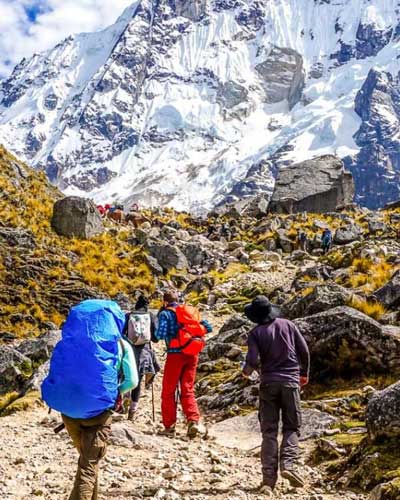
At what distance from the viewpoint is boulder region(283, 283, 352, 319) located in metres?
14.0

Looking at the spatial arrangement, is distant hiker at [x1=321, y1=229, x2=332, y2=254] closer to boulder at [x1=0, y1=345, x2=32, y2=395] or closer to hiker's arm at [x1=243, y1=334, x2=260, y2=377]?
boulder at [x1=0, y1=345, x2=32, y2=395]

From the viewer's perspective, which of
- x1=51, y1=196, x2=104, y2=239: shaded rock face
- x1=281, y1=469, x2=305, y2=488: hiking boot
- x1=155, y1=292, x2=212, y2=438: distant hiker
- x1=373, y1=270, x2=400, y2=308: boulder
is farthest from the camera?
x1=51, y1=196, x2=104, y2=239: shaded rock face

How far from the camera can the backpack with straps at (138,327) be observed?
1055 cm

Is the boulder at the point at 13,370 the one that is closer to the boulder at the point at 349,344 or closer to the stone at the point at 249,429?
the stone at the point at 249,429

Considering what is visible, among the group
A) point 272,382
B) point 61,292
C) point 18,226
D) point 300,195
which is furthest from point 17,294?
point 300,195

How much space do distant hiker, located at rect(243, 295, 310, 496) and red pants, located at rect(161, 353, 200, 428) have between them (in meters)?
2.47

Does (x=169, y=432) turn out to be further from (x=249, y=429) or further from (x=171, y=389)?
(x=249, y=429)

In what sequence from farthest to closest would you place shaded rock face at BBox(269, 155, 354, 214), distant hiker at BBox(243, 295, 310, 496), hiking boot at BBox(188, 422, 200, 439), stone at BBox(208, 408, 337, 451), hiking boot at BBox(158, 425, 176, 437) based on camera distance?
1. shaded rock face at BBox(269, 155, 354, 214)
2. hiking boot at BBox(158, 425, 176, 437)
3. hiking boot at BBox(188, 422, 200, 439)
4. stone at BBox(208, 408, 337, 451)
5. distant hiker at BBox(243, 295, 310, 496)

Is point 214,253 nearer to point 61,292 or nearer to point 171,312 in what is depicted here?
point 61,292

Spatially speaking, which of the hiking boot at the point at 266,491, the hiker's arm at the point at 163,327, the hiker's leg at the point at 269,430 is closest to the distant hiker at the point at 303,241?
the hiker's arm at the point at 163,327

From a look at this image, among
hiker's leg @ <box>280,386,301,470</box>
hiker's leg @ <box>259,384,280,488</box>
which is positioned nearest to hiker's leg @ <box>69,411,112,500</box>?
hiker's leg @ <box>259,384,280,488</box>

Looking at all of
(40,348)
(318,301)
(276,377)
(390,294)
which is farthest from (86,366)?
(390,294)

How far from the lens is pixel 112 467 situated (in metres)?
8.29

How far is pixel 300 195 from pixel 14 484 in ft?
142
